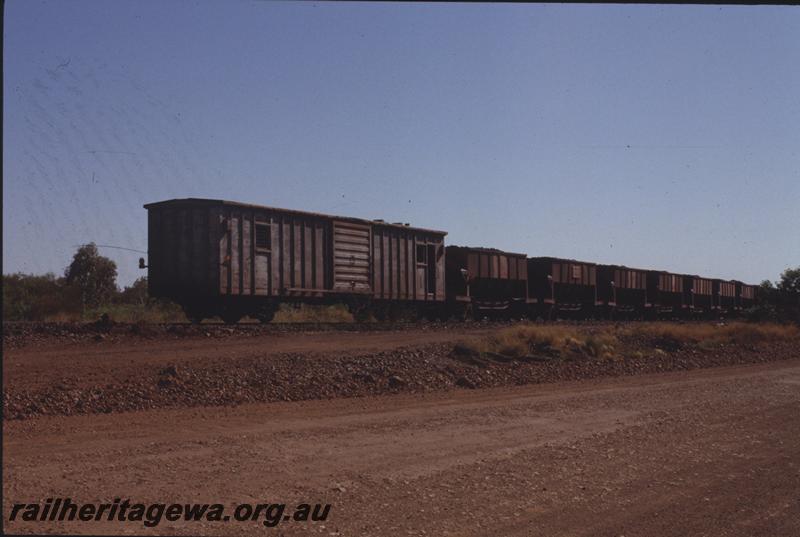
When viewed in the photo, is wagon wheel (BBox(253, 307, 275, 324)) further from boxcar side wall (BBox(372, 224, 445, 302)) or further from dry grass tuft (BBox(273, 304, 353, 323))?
boxcar side wall (BBox(372, 224, 445, 302))

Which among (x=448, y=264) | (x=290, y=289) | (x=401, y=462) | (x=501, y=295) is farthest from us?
(x=501, y=295)

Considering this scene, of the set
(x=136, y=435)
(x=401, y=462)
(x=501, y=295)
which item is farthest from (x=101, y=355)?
(x=501, y=295)

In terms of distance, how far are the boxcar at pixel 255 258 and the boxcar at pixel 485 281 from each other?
535 centimetres

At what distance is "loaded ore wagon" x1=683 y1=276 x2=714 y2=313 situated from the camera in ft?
166

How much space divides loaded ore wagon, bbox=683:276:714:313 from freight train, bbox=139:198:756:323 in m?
12.9

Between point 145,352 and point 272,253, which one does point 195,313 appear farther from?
point 145,352

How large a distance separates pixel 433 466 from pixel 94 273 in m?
Answer: 34.7

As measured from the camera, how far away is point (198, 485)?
20.2 ft

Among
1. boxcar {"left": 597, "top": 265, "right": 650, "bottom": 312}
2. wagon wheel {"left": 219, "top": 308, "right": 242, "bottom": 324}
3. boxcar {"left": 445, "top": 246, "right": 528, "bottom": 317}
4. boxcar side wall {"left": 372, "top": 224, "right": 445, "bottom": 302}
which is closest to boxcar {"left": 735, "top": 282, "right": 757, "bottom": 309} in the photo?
boxcar {"left": 597, "top": 265, "right": 650, "bottom": 312}

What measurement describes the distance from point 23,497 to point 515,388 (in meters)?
10.2

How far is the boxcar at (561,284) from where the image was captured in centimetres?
3684

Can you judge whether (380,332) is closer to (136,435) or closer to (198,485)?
(136,435)

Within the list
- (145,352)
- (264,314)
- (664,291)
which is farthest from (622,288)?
(145,352)

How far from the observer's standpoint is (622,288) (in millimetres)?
43344
